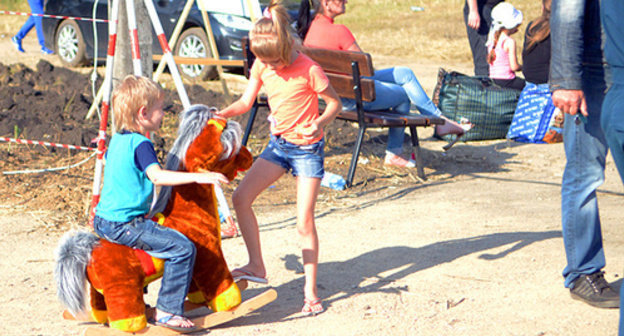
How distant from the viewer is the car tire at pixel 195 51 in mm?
11594

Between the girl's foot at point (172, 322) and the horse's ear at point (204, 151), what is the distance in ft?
2.30

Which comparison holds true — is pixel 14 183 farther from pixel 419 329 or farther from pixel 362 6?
pixel 362 6

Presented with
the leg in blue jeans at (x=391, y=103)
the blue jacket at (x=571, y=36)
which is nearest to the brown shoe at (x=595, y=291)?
the blue jacket at (x=571, y=36)

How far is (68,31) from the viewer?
528 inches

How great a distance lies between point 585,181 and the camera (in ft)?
13.3

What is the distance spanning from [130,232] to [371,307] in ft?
4.48

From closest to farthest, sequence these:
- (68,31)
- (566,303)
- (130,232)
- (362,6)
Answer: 1. (130,232)
2. (566,303)
3. (68,31)
4. (362,6)

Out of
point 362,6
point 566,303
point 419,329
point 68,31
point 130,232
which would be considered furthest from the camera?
point 362,6

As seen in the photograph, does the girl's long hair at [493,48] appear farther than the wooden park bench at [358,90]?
Yes

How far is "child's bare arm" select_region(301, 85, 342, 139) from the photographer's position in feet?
12.8

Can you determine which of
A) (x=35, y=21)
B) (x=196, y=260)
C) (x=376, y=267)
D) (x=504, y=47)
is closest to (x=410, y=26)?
(x=35, y=21)

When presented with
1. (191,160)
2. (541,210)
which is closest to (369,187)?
(541,210)

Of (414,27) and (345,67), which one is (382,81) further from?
(414,27)

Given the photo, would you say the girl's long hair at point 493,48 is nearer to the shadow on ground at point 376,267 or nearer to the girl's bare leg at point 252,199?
the shadow on ground at point 376,267
